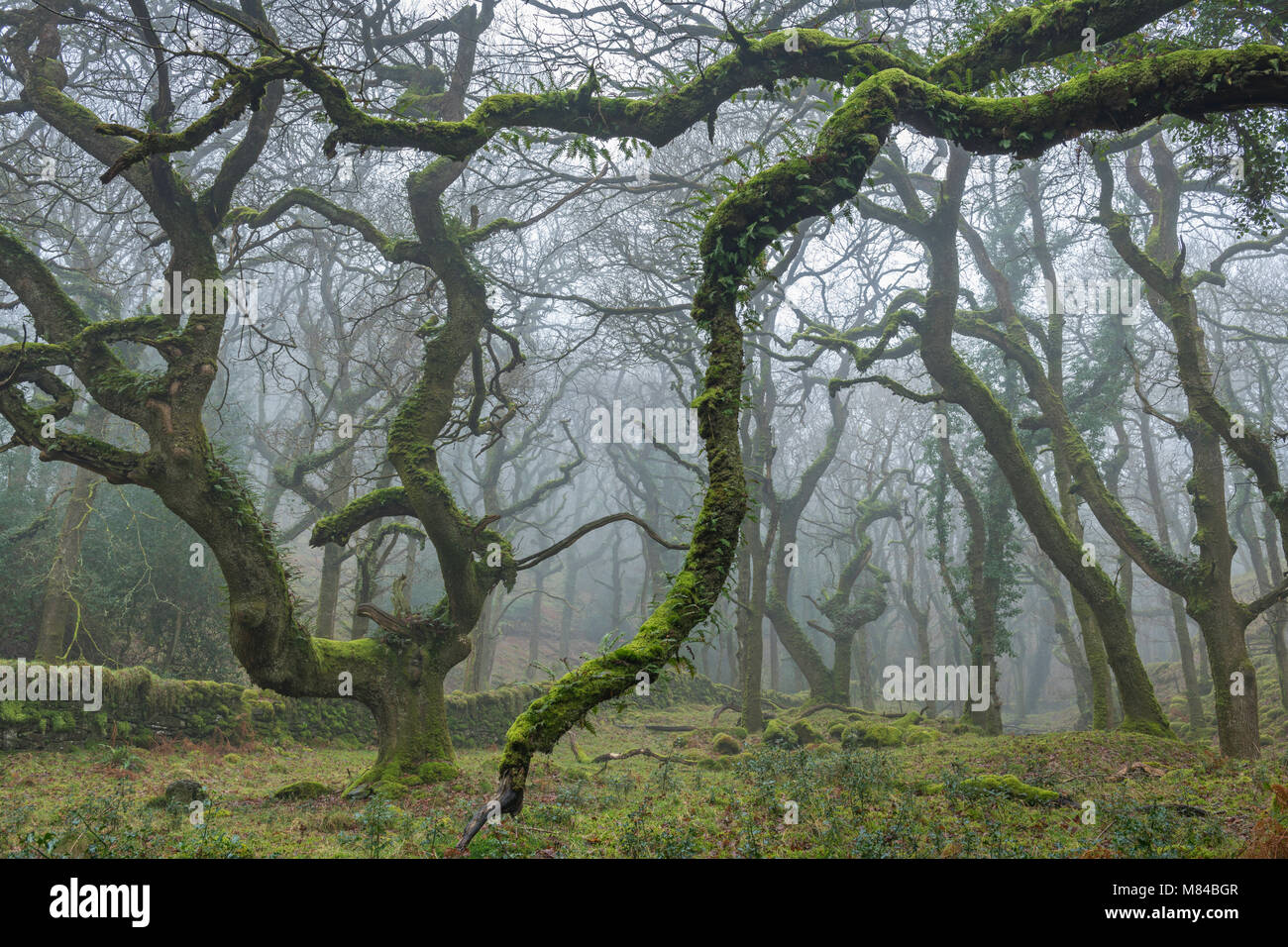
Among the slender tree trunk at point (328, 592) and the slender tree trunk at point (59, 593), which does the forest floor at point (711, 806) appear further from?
the slender tree trunk at point (59, 593)

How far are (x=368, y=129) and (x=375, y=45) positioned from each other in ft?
19.0

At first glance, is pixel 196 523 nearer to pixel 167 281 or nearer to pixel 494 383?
pixel 167 281

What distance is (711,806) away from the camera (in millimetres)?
8484

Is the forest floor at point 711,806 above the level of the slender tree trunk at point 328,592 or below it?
A: below

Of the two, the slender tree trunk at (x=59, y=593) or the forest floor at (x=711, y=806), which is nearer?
the forest floor at (x=711, y=806)

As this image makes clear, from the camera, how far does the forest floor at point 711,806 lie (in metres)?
5.33

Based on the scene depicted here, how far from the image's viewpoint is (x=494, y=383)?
442 inches

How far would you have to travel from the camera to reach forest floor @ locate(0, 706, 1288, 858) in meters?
5.33

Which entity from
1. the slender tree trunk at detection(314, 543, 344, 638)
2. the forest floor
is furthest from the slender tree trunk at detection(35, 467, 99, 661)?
the slender tree trunk at detection(314, 543, 344, 638)

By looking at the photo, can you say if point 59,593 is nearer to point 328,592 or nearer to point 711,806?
point 328,592

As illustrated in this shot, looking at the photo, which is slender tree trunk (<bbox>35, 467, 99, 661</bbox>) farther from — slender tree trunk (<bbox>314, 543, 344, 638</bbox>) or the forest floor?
slender tree trunk (<bbox>314, 543, 344, 638</bbox>)

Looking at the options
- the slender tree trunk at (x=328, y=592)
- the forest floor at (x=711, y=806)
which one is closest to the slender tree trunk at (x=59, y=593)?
the forest floor at (x=711, y=806)

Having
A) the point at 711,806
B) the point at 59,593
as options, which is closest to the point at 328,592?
the point at 59,593
